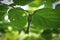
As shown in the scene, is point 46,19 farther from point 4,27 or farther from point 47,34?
point 4,27

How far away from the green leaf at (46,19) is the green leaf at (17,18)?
7 cm

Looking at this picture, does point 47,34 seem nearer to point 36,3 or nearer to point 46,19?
point 46,19

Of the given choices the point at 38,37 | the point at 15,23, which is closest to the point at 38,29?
the point at 38,37

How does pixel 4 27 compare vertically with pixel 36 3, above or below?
below

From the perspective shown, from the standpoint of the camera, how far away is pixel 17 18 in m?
0.84

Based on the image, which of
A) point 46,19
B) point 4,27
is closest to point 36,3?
point 46,19

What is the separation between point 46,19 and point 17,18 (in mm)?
178

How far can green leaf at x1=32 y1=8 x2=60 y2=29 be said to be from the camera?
789mm

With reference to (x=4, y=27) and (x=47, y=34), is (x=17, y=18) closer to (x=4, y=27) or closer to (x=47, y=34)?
(x=4, y=27)

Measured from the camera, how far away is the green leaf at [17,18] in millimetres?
832

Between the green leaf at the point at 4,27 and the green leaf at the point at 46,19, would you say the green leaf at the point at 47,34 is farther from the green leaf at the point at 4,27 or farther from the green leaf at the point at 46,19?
the green leaf at the point at 4,27

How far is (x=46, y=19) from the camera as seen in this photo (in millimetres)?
805

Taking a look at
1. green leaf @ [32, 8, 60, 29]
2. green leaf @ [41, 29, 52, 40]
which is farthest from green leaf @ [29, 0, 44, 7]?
green leaf @ [41, 29, 52, 40]

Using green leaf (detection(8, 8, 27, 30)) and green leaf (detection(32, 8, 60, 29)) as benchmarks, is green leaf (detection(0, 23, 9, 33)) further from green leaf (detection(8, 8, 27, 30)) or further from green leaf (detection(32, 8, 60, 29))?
green leaf (detection(32, 8, 60, 29))
